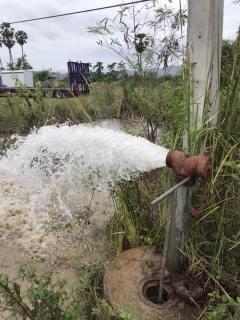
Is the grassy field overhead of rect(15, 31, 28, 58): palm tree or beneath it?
beneath

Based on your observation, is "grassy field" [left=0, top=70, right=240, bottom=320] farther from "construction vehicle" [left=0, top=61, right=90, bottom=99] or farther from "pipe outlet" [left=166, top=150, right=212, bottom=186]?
"construction vehicle" [left=0, top=61, right=90, bottom=99]

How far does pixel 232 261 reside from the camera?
1617mm

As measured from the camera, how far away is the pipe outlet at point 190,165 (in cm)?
126

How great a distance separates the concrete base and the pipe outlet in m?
0.67

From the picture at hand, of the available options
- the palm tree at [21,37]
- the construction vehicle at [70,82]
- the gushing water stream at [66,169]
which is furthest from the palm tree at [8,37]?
the gushing water stream at [66,169]

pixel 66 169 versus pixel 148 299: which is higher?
pixel 66 169

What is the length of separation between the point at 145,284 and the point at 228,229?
0.58 m

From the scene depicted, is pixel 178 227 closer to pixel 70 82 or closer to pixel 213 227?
pixel 213 227

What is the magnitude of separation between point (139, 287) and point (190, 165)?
0.80 meters

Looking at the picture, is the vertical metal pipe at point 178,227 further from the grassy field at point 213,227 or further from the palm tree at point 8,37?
the palm tree at point 8,37

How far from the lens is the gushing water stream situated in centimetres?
176

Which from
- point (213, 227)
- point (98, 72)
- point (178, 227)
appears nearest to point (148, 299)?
point (178, 227)

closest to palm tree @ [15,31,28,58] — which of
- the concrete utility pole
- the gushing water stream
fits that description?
the gushing water stream

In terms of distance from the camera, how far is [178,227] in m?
1.53
